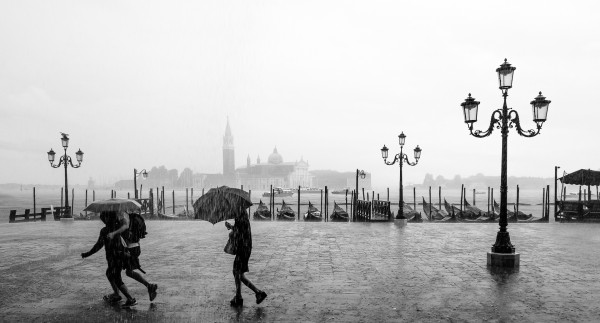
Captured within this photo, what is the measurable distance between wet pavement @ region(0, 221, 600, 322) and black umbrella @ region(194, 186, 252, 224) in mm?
1474

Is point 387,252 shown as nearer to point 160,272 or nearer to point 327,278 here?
point 327,278

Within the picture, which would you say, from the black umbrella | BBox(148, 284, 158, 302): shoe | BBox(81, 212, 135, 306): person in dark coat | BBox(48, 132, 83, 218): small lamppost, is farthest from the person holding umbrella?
BBox(48, 132, 83, 218): small lamppost

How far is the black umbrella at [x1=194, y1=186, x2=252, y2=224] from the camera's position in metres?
6.46

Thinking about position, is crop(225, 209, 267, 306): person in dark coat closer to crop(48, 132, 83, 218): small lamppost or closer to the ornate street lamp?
the ornate street lamp

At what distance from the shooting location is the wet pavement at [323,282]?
21.7ft

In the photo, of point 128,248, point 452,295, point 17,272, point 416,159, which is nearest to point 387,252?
point 452,295

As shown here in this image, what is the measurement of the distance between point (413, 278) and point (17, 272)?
8.57 m

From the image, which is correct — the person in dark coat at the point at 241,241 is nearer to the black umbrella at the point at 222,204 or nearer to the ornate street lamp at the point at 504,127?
the black umbrella at the point at 222,204

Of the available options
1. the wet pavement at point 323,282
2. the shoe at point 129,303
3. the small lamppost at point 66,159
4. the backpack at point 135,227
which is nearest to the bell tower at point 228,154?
the small lamppost at point 66,159

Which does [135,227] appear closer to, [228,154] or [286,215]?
[286,215]

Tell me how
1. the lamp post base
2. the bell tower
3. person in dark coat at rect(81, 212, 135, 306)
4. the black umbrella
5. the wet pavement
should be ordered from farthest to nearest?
1. the bell tower
2. the lamp post base
3. person in dark coat at rect(81, 212, 135, 306)
4. the wet pavement
5. the black umbrella

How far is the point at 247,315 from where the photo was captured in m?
6.53

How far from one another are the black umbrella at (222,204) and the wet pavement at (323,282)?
1.47m

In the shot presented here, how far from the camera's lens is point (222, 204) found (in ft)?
21.2
